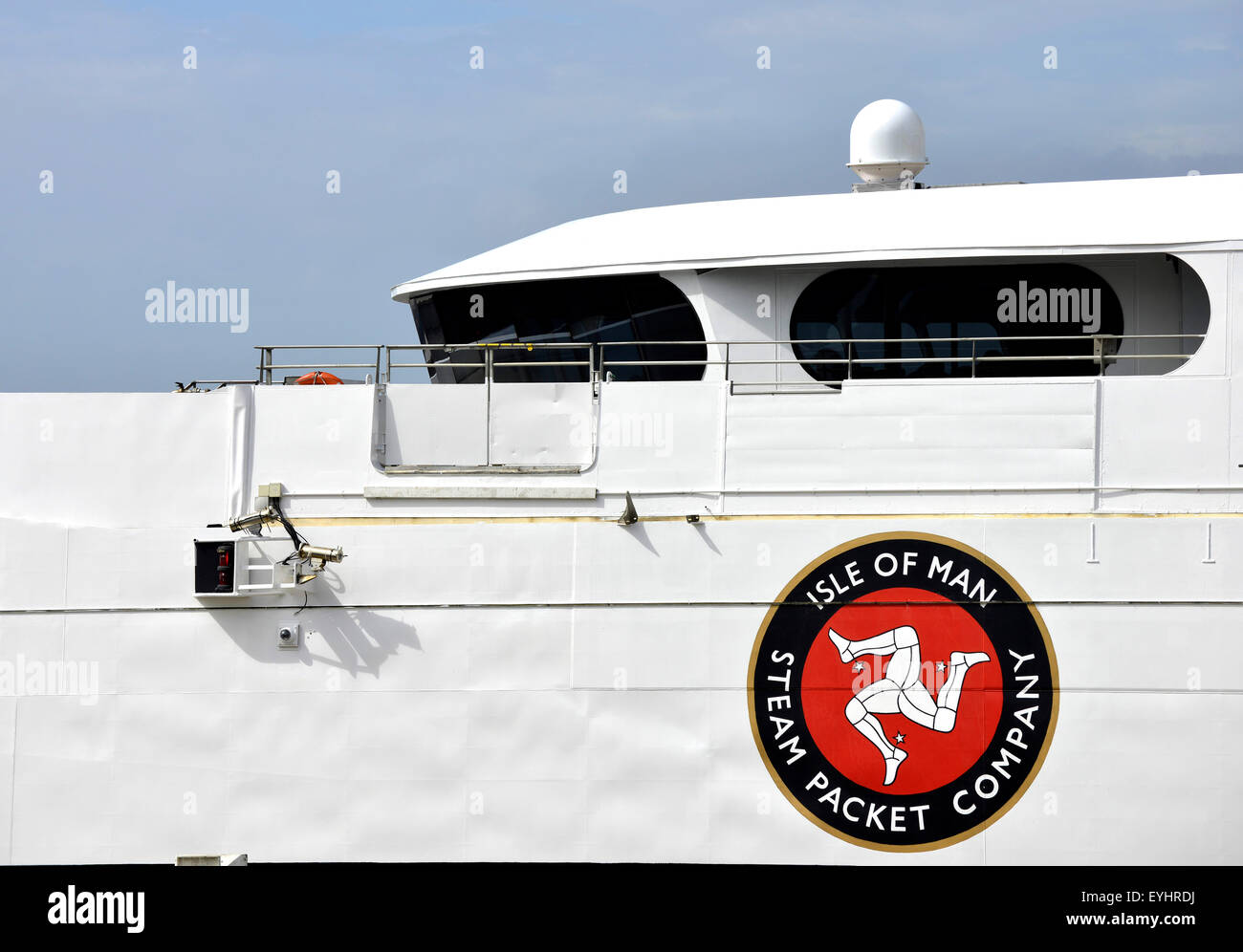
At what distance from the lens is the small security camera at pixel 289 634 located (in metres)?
10.1

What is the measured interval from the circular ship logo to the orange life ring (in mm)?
4843

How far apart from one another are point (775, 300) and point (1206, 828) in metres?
5.85

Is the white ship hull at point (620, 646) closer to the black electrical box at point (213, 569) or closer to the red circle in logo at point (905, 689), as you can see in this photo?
the black electrical box at point (213, 569)

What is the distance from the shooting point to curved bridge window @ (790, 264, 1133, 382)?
11211mm

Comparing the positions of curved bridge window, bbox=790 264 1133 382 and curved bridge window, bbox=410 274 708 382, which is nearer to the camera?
curved bridge window, bbox=790 264 1133 382

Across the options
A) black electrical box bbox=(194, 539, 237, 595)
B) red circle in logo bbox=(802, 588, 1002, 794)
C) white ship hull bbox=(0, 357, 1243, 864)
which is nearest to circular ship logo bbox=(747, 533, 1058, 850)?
red circle in logo bbox=(802, 588, 1002, 794)

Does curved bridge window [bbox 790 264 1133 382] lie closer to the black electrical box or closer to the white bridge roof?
the white bridge roof

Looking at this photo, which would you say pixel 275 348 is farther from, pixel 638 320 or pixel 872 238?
pixel 872 238

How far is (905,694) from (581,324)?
471cm

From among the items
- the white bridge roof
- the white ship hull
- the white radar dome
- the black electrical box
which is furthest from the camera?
the white radar dome

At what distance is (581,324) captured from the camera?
11789mm

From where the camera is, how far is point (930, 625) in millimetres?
9906
